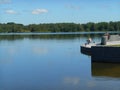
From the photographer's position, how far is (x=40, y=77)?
17.5 metres

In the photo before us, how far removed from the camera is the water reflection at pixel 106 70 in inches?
725

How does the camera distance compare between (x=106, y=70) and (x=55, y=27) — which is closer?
(x=106, y=70)

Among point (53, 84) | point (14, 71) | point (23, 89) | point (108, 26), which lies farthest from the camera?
point (108, 26)

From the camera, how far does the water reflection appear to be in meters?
18.4

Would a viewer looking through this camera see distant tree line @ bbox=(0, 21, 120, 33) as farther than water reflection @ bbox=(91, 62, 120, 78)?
Yes

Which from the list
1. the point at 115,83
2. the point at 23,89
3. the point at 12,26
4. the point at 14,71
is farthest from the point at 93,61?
the point at 12,26

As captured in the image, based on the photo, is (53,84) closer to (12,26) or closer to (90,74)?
(90,74)

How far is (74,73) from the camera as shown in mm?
18984

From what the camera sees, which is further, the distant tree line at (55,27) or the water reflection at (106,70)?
the distant tree line at (55,27)

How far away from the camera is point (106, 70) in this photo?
19828 millimetres

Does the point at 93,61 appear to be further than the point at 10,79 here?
Yes

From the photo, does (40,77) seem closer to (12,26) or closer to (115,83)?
(115,83)

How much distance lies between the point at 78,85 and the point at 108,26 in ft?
383

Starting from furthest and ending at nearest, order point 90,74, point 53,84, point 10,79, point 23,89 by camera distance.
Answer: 1. point 90,74
2. point 10,79
3. point 53,84
4. point 23,89
